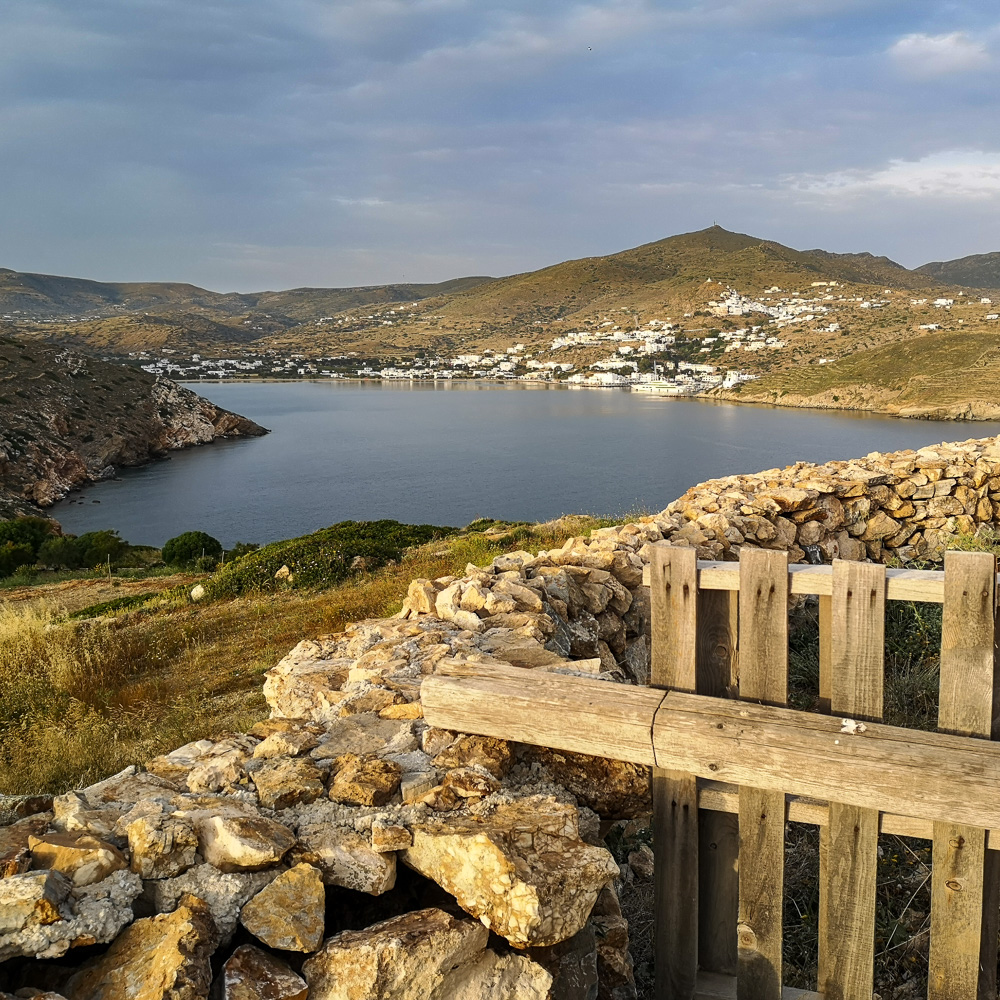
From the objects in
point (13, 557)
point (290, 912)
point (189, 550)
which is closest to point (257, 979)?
point (290, 912)

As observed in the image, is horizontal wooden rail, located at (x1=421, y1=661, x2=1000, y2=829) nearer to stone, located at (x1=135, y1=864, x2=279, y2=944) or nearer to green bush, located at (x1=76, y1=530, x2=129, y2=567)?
stone, located at (x1=135, y1=864, x2=279, y2=944)

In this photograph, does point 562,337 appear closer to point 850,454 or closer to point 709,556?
point 850,454

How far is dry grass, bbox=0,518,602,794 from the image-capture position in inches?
178

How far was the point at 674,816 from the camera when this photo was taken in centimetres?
269

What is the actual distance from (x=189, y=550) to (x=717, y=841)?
19435mm

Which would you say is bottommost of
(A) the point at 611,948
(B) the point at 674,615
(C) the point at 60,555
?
(C) the point at 60,555

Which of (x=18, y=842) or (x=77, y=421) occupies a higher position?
(x=18, y=842)

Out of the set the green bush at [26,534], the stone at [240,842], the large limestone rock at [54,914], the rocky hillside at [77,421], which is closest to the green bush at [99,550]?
the green bush at [26,534]

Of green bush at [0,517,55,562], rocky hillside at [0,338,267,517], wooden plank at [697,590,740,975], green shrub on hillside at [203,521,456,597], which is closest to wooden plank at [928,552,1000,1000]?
wooden plank at [697,590,740,975]

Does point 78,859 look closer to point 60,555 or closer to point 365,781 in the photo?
point 365,781

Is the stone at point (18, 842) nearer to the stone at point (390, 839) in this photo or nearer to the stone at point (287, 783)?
the stone at point (287, 783)

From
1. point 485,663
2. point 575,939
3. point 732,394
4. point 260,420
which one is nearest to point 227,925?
point 575,939

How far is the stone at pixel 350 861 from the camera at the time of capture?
2.18m

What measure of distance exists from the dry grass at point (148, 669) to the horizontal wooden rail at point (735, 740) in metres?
2.39
